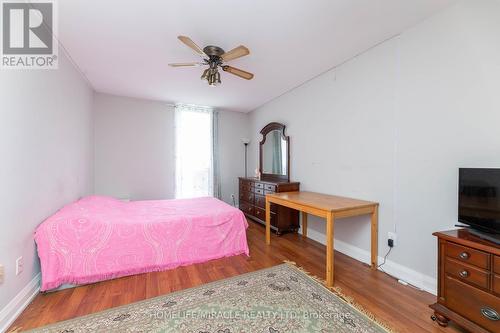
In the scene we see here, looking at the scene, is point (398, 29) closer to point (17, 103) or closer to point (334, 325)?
point (334, 325)

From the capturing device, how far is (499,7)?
1553 millimetres

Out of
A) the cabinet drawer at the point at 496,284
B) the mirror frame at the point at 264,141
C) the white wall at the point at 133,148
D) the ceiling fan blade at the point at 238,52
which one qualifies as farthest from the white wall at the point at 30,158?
the cabinet drawer at the point at 496,284

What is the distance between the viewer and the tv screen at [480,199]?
139cm

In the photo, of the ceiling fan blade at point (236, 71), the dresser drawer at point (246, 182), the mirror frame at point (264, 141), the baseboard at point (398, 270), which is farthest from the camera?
the dresser drawer at point (246, 182)

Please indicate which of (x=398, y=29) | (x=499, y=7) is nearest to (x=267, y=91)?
(x=398, y=29)

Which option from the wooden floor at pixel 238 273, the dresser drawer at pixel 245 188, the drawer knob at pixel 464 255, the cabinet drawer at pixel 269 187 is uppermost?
the cabinet drawer at pixel 269 187

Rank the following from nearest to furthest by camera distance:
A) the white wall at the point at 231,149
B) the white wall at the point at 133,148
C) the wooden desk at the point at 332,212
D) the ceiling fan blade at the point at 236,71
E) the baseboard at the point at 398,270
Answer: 1. the baseboard at the point at 398,270
2. the wooden desk at the point at 332,212
3. the ceiling fan blade at the point at 236,71
4. the white wall at the point at 133,148
5. the white wall at the point at 231,149

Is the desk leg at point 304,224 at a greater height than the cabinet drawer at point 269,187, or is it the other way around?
the cabinet drawer at point 269,187

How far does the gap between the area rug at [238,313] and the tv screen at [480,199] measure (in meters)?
1.01

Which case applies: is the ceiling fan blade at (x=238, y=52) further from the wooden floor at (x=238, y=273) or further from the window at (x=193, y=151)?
the window at (x=193, y=151)

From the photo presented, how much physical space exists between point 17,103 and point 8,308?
1.53 meters

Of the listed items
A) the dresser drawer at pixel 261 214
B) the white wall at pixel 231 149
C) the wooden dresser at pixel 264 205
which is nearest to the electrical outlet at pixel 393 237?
the wooden dresser at pixel 264 205

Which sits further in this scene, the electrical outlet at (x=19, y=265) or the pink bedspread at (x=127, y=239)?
the pink bedspread at (x=127, y=239)

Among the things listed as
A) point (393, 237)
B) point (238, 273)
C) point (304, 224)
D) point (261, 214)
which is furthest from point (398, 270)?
point (261, 214)
